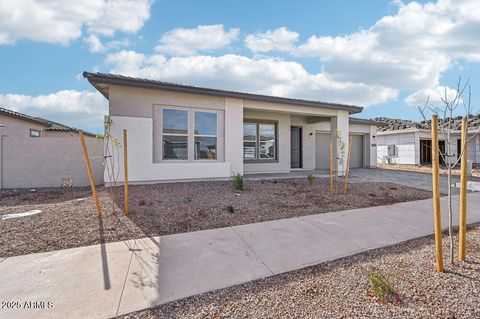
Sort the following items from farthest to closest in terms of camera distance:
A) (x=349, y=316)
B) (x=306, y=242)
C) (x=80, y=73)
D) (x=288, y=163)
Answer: (x=288, y=163), (x=80, y=73), (x=306, y=242), (x=349, y=316)

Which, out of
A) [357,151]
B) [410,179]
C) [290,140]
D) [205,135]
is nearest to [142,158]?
[205,135]

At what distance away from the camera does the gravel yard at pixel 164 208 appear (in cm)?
401

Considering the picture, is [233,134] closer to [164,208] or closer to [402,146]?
[164,208]

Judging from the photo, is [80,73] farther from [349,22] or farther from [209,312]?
[349,22]

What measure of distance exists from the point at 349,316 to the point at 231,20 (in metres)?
10.4

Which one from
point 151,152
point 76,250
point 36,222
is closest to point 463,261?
point 76,250

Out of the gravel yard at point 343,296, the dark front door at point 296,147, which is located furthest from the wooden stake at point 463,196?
the dark front door at point 296,147

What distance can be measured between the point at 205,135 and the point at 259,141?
3737 millimetres

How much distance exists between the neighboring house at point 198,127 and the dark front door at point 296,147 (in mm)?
1144

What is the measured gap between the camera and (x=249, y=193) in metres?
7.11

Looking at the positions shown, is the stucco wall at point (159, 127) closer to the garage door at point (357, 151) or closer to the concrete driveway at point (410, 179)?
the concrete driveway at point (410, 179)

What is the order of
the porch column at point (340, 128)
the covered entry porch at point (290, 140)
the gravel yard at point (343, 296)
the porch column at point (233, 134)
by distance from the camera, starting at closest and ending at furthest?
1. the gravel yard at point (343, 296)
2. the porch column at point (233, 134)
3. the porch column at point (340, 128)
4. the covered entry porch at point (290, 140)

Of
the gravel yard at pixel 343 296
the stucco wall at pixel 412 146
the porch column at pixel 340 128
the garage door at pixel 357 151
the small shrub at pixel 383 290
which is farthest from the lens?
the stucco wall at pixel 412 146

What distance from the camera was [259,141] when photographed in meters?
11.8
